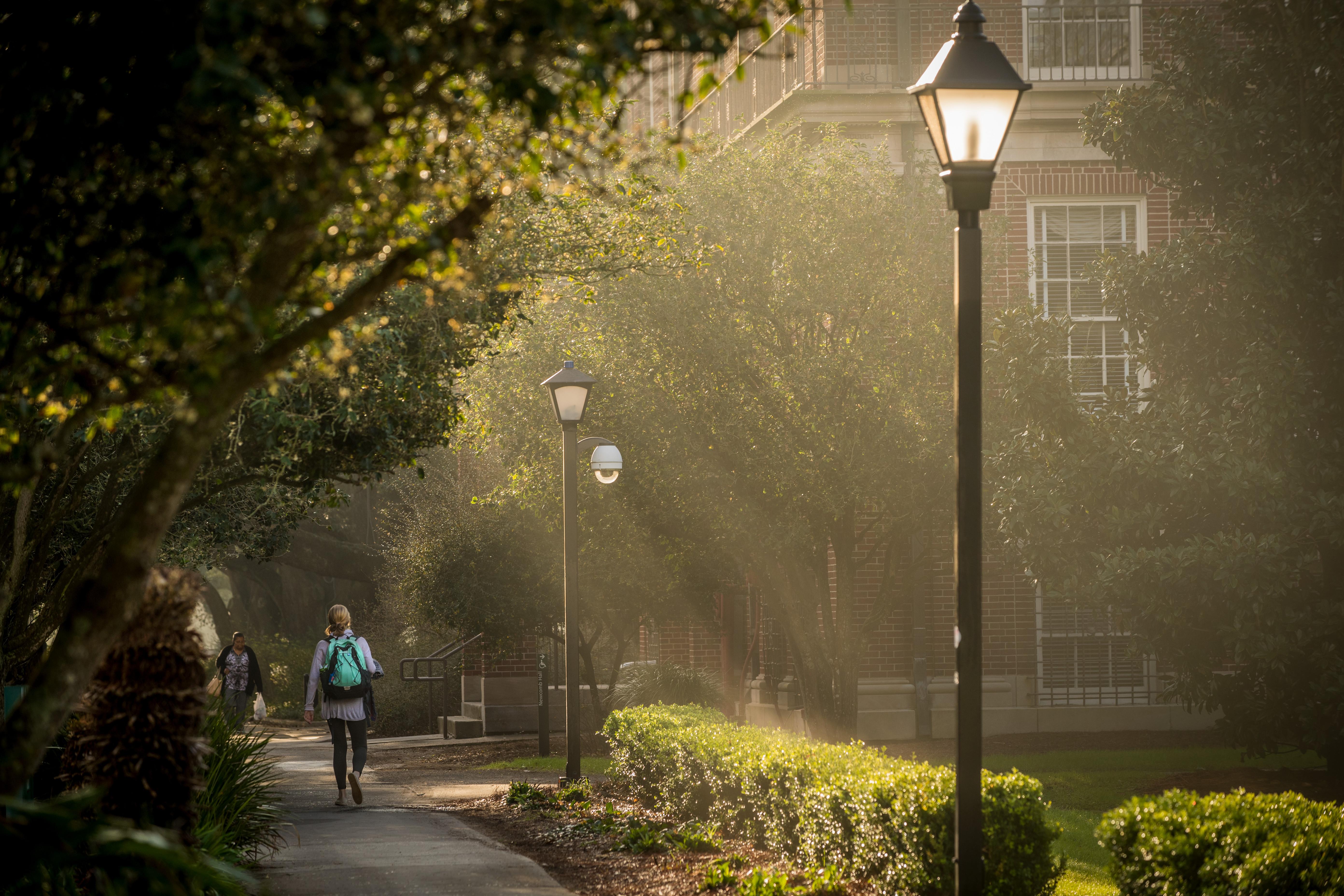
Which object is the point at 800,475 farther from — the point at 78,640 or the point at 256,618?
the point at 256,618

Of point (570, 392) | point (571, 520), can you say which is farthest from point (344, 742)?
point (570, 392)

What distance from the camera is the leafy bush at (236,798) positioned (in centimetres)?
754

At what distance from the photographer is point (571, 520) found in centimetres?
1244

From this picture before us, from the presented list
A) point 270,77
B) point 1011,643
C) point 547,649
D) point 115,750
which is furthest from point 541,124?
point 547,649

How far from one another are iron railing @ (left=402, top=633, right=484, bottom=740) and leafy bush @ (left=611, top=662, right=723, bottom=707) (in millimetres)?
2625

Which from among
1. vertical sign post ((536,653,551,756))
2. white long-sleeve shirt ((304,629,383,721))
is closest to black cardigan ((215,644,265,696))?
vertical sign post ((536,653,551,756))

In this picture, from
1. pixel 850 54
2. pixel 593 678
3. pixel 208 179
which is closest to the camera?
pixel 208 179

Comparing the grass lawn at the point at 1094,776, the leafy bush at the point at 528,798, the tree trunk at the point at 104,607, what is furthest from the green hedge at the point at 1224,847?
the leafy bush at the point at 528,798

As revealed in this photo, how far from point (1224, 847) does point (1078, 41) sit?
47.1 ft

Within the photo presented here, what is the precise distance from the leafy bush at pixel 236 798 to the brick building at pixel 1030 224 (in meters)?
9.39

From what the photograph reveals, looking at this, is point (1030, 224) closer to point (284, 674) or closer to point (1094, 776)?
point (1094, 776)

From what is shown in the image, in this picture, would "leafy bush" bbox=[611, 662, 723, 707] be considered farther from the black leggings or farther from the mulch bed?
the black leggings

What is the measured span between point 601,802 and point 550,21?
943cm

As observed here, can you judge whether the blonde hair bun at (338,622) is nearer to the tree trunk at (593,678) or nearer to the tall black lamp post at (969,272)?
the tall black lamp post at (969,272)
